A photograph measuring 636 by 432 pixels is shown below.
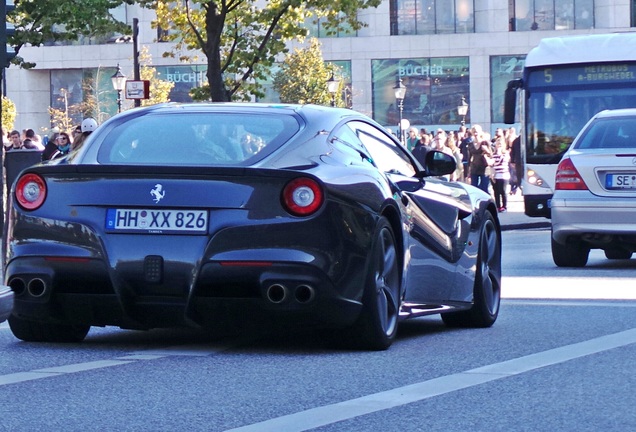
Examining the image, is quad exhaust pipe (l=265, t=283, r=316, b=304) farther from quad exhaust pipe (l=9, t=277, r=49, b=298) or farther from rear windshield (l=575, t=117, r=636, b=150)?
rear windshield (l=575, t=117, r=636, b=150)

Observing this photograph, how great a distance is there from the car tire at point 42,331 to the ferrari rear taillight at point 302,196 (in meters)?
1.48

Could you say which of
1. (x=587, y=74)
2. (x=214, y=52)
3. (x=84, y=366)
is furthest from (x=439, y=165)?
(x=214, y=52)

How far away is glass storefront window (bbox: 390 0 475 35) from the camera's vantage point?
76.9 meters

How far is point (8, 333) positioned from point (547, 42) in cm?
1686

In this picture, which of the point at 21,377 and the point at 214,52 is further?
the point at 214,52

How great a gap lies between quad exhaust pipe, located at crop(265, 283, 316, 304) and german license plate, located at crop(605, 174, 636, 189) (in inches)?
332

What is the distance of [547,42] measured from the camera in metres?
24.9

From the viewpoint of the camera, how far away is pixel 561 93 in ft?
80.9

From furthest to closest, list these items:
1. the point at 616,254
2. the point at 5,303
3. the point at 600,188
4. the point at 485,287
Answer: the point at 616,254, the point at 600,188, the point at 485,287, the point at 5,303

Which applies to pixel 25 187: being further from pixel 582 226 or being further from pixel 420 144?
pixel 420 144

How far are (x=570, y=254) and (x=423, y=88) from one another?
200 ft

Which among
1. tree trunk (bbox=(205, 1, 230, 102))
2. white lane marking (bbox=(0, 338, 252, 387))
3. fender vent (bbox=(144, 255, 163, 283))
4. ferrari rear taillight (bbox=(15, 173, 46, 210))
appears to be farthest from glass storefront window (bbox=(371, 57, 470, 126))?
fender vent (bbox=(144, 255, 163, 283))

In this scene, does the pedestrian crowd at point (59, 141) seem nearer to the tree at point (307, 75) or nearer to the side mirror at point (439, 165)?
the side mirror at point (439, 165)

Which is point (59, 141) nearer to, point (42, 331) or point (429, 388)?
point (42, 331)
